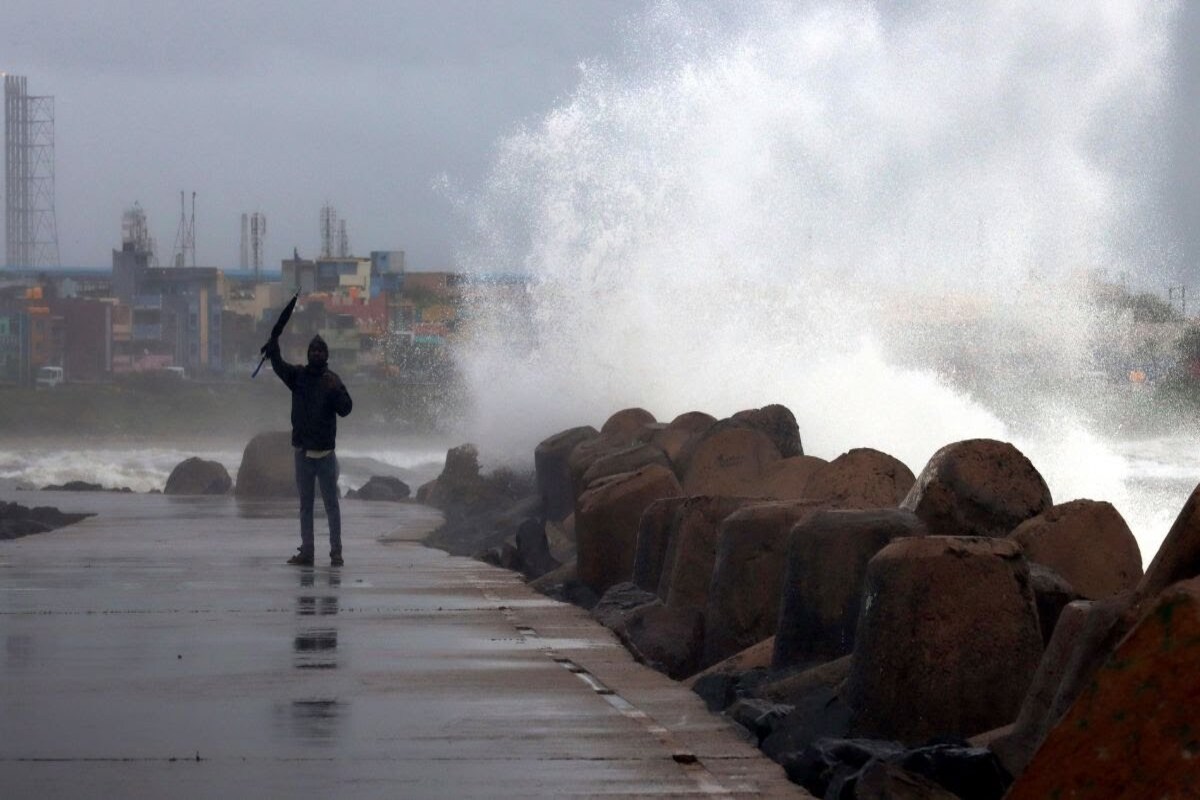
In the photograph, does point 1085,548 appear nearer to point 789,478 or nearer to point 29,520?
point 789,478

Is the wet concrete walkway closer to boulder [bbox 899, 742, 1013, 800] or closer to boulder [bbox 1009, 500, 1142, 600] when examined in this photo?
boulder [bbox 899, 742, 1013, 800]

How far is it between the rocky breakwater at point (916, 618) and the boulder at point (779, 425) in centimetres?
395

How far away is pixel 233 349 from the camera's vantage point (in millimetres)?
144750

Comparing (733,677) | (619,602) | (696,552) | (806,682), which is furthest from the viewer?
(619,602)

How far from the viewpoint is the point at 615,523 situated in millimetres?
14164

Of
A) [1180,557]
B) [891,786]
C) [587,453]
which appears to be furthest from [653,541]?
[587,453]

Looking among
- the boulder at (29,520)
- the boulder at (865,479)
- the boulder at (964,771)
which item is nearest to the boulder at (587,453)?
the boulder at (29,520)

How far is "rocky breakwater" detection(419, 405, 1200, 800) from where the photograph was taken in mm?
5051

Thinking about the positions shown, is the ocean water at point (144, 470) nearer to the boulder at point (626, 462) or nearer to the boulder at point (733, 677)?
the boulder at point (626, 462)

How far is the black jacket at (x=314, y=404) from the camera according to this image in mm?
16078

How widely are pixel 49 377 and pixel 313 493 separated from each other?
11849 cm

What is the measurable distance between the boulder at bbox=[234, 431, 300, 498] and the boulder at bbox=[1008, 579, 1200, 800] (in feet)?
90.4

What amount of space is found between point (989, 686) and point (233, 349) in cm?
13942

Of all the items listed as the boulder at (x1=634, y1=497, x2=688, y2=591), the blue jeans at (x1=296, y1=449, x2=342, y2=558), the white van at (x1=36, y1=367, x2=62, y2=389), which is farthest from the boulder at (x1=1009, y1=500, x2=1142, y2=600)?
the white van at (x1=36, y1=367, x2=62, y2=389)
